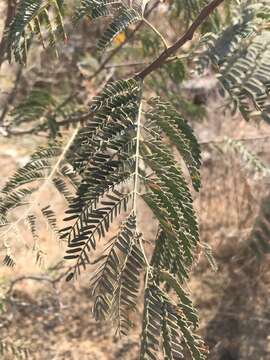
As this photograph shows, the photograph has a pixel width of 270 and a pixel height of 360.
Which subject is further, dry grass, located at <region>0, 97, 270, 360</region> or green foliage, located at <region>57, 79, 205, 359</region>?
dry grass, located at <region>0, 97, 270, 360</region>

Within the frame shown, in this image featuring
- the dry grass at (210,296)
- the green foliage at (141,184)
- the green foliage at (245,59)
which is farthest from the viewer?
the dry grass at (210,296)

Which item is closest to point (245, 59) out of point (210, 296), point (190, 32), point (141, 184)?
point (190, 32)

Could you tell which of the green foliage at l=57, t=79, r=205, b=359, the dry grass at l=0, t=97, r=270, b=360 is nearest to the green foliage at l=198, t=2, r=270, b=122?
the green foliage at l=57, t=79, r=205, b=359

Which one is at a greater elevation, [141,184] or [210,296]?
[141,184]

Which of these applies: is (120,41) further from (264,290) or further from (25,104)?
(264,290)

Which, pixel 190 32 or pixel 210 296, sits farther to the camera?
pixel 210 296

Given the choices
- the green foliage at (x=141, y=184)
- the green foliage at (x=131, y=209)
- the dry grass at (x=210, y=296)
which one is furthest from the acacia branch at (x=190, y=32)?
the dry grass at (x=210, y=296)

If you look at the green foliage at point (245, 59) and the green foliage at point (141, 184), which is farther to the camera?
the green foliage at point (245, 59)

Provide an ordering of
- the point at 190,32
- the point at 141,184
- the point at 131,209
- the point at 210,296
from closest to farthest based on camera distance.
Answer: the point at 131,209, the point at 141,184, the point at 190,32, the point at 210,296

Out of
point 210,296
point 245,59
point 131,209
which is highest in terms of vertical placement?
point 245,59

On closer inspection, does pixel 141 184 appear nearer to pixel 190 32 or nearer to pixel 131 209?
pixel 131 209

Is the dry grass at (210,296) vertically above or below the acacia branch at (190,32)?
below

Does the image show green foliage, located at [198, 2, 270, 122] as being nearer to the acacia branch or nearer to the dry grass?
the acacia branch

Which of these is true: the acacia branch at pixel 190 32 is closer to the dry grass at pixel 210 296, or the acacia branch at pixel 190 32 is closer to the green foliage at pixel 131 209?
the green foliage at pixel 131 209
